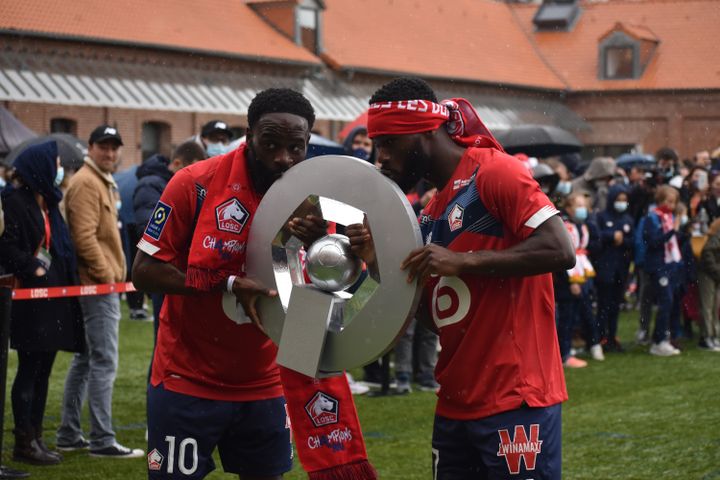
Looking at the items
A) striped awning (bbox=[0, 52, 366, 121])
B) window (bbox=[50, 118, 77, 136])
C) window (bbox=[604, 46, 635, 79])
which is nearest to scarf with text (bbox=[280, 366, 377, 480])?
striped awning (bbox=[0, 52, 366, 121])

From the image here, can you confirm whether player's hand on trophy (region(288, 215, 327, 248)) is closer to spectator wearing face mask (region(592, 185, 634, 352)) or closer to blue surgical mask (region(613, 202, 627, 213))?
spectator wearing face mask (region(592, 185, 634, 352))

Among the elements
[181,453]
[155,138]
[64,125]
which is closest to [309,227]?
[181,453]

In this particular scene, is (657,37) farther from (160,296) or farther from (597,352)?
(160,296)

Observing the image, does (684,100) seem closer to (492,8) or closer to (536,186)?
(492,8)

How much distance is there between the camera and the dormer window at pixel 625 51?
44406 millimetres

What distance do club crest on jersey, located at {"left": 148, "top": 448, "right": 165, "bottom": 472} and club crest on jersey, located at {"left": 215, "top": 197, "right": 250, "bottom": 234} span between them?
93 centimetres

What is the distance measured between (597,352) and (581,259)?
118 cm

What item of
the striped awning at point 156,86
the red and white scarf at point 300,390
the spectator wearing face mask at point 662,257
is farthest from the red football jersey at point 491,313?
the striped awning at point 156,86

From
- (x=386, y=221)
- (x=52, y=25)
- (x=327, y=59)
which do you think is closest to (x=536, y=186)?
(x=386, y=221)

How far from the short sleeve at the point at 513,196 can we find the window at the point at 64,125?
92.2 ft

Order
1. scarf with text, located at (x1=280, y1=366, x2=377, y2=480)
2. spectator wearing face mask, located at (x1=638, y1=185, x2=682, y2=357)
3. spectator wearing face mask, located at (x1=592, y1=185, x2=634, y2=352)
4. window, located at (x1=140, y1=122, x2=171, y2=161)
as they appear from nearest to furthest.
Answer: scarf with text, located at (x1=280, y1=366, x2=377, y2=480) → spectator wearing face mask, located at (x1=638, y1=185, x2=682, y2=357) → spectator wearing face mask, located at (x1=592, y1=185, x2=634, y2=352) → window, located at (x1=140, y1=122, x2=171, y2=161)

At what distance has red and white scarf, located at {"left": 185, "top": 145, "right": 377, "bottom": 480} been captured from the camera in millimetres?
3496

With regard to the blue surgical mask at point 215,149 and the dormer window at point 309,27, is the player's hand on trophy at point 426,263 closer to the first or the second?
the blue surgical mask at point 215,149

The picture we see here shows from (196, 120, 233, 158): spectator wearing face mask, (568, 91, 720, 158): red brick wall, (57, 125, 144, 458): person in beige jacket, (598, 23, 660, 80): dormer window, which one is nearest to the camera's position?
(57, 125, 144, 458): person in beige jacket
